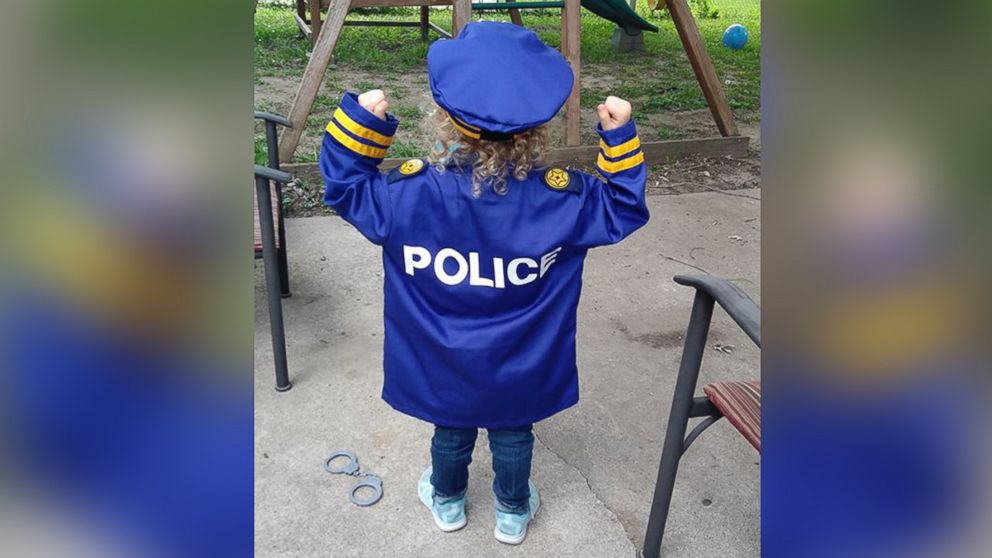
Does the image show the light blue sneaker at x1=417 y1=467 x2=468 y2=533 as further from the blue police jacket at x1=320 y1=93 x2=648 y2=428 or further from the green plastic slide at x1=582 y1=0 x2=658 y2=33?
the green plastic slide at x1=582 y1=0 x2=658 y2=33

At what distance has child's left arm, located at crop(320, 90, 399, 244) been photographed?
1770 mm

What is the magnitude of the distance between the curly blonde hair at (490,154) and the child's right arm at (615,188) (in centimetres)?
14

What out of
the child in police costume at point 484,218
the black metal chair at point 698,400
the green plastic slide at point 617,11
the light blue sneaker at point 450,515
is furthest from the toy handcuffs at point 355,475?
the green plastic slide at point 617,11

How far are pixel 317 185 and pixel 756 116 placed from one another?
4016mm

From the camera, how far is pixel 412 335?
1.92 metres

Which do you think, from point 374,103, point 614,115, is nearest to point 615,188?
point 614,115

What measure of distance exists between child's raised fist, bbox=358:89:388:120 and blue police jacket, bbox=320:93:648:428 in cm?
2

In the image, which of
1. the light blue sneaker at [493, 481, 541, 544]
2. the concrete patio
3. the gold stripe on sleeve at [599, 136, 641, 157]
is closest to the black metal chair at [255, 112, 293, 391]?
the concrete patio

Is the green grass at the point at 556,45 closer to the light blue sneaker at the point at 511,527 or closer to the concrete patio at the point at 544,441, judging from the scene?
the concrete patio at the point at 544,441

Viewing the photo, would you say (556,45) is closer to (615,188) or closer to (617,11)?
(617,11)
